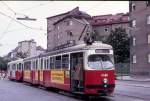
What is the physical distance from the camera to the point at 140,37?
61969 millimetres

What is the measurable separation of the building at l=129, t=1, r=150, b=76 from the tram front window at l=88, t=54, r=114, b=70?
39.4m

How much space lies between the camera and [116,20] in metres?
94.4

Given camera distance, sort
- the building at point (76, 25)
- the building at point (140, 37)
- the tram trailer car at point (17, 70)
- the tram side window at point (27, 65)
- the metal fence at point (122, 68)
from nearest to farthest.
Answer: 1. the tram side window at point (27, 65)
2. the tram trailer car at point (17, 70)
3. the building at point (140, 37)
4. the metal fence at point (122, 68)
5. the building at point (76, 25)

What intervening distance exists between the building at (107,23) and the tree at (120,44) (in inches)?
458

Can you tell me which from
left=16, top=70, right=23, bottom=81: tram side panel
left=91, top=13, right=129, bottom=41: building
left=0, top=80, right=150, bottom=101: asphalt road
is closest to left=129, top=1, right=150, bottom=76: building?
left=16, top=70, right=23, bottom=81: tram side panel

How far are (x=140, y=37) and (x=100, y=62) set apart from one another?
43.5 m

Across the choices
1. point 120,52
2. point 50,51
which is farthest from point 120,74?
point 50,51

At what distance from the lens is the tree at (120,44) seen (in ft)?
259

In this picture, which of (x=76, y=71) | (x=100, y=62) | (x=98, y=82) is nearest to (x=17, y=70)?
(x=76, y=71)

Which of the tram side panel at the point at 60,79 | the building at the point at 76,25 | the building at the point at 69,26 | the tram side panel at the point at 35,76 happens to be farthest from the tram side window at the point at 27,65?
the building at the point at 69,26

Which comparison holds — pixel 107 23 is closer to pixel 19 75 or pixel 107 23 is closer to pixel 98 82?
pixel 19 75

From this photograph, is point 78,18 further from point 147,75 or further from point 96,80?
point 96,80

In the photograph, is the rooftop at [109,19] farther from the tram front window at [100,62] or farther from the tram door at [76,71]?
the tram front window at [100,62]

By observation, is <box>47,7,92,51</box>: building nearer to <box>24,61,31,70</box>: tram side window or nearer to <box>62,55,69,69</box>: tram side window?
<box>24,61,31,70</box>: tram side window
